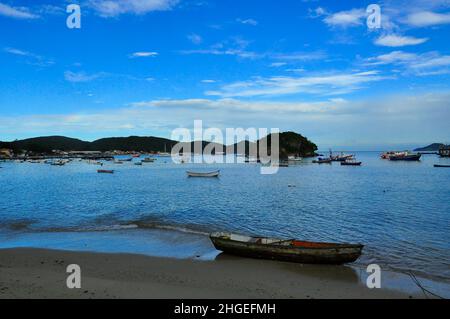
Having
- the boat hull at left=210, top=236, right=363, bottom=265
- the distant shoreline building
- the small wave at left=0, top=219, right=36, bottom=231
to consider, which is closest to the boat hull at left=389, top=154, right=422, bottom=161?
the distant shoreline building

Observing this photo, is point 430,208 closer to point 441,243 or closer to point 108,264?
point 441,243

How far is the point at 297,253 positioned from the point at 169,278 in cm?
608

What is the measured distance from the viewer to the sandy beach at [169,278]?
42.9 ft

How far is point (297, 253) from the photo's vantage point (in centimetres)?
1705

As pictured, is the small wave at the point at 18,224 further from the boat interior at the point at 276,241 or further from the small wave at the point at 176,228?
the boat interior at the point at 276,241

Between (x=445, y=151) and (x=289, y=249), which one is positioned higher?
(x=445, y=151)

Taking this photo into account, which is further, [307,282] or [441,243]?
[441,243]

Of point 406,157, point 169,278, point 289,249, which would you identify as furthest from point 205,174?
point 406,157

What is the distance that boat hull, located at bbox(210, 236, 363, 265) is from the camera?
54.5ft

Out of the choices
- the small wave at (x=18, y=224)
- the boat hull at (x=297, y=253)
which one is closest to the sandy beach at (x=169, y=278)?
the boat hull at (x=297, y=253)

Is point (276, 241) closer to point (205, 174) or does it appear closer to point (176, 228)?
point (176, 228)
